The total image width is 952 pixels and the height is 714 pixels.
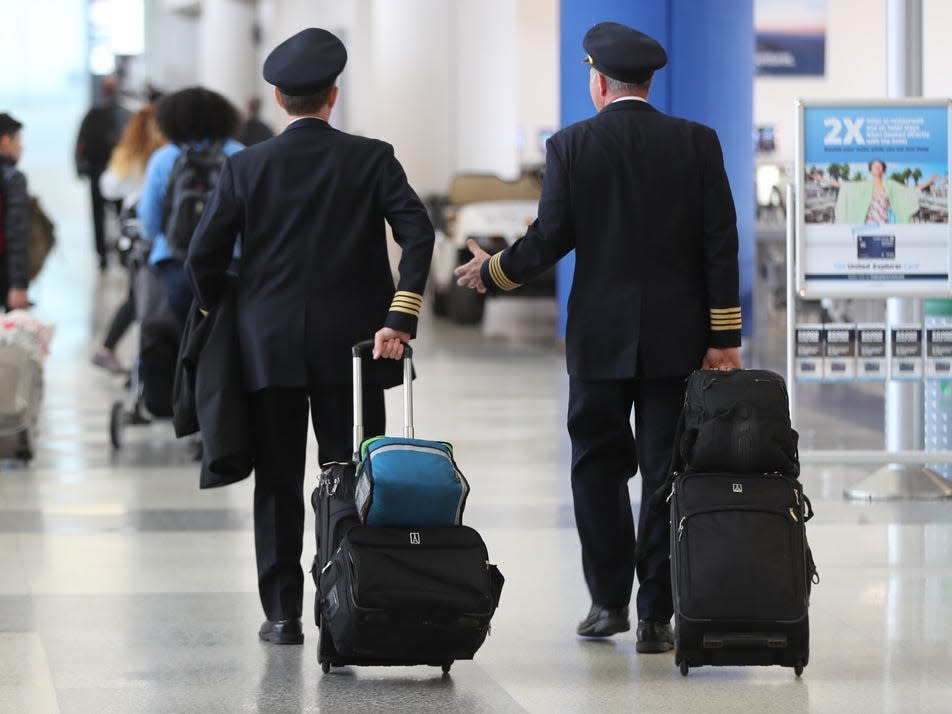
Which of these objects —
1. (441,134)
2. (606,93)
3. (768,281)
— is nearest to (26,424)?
(606,93)

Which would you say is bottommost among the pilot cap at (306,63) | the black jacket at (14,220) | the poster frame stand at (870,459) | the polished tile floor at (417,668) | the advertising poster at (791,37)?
the polished tile floor at (417,668)

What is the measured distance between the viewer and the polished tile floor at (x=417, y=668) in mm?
4125

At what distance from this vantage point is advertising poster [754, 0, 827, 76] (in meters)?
21.3

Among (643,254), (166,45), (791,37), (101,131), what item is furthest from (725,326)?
(166,45)

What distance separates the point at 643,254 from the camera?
14.7 ft

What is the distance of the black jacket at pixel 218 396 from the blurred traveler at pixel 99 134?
14606mm

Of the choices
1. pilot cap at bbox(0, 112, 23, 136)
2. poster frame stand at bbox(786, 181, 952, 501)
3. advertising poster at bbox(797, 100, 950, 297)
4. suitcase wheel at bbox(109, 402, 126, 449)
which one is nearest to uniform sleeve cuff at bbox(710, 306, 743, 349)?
poster frame stand at bbox(786, 181, 952, 501)

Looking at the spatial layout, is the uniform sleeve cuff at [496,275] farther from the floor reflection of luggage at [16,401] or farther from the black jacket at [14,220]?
the black jacket at [14,220]

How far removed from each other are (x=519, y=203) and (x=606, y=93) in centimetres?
1127

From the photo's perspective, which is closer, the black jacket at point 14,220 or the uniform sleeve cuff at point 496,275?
the uniform sleeve cuff at point 496,275

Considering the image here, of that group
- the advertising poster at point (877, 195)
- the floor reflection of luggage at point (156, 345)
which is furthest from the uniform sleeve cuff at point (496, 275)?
the floor reflection of luggage at point (156, 345)

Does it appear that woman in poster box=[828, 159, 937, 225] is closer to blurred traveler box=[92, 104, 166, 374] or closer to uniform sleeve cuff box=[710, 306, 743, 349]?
uniform sleeve cuff box=[710, 306, 743, 349]

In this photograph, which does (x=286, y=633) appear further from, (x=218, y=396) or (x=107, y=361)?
(x=107, y=361)

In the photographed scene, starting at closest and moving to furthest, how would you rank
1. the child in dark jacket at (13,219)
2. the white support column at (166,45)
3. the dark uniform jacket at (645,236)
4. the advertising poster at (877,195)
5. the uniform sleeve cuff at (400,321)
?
the uniform sleeve cuff at (400,321)
the dark uniform jacket at (645,236)
the advertising poster at (877,195)
the child in dark jacket at (13,219)
the white support column at (166,45)
